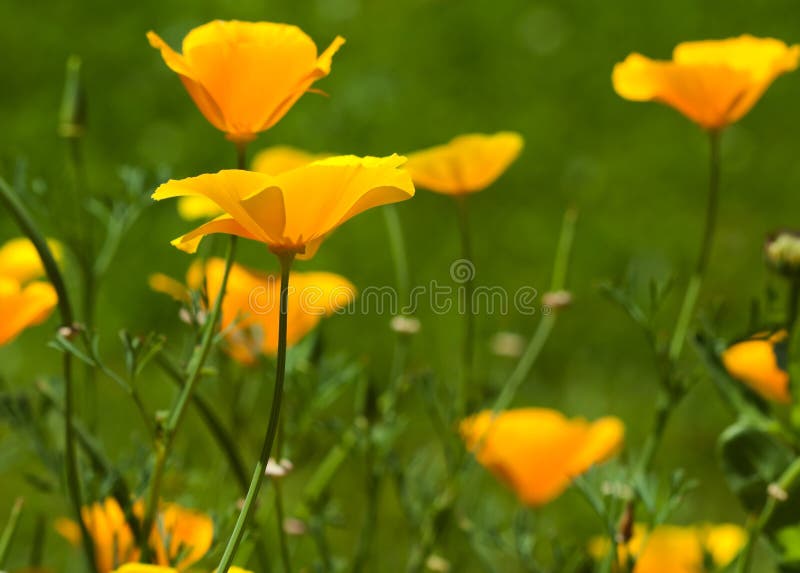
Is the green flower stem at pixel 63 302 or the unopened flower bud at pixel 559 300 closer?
the green flower stem at pixel 63 302

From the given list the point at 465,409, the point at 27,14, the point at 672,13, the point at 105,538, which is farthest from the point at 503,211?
the point at 105,538

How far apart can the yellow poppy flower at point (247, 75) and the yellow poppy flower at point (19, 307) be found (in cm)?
12

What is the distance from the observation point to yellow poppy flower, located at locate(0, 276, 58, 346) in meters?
0.53

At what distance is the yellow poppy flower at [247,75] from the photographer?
0.51m

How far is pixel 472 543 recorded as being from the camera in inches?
28.0

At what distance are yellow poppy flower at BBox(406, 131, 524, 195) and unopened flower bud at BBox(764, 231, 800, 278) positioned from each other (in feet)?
0.68

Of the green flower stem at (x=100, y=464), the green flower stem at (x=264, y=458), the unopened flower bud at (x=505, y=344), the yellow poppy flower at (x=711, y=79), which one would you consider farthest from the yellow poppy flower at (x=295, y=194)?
the unopened flower bud at (x=505, y=344)

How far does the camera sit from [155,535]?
24.2 inches

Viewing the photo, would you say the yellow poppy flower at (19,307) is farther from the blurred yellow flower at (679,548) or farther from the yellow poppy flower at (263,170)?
the blurred yellow flower at (679,548)

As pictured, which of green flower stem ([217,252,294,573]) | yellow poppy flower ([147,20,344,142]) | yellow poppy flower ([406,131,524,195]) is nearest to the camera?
green flower stem ([217,252,294,573])

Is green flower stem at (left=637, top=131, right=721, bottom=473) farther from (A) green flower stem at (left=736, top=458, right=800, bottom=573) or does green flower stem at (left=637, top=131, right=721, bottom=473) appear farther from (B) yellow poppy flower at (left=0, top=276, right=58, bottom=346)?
(B) yellow poppy flower at (left=0, top=276, right=58, bottom=346)

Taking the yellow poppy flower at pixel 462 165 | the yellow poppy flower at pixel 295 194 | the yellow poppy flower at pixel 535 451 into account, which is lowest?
the yellow poppy flower at pixel 535 451

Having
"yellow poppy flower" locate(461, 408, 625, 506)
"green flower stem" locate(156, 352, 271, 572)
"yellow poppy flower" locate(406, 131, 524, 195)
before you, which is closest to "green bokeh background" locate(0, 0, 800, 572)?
"yellow poppy flower" locate(461, 408, 625, 506)

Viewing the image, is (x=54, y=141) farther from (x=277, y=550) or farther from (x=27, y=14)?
(x=277, y=550)
